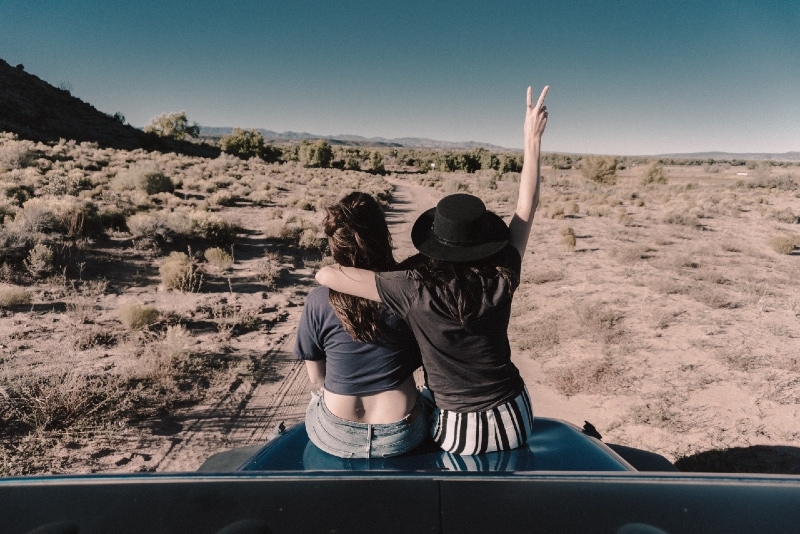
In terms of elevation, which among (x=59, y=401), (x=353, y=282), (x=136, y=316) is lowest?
(x=59, y=401)

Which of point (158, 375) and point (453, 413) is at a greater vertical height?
point (453, 413)

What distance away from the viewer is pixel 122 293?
746 cm

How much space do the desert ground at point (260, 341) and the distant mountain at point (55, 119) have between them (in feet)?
125

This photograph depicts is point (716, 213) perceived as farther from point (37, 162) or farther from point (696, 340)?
point (37, 162)

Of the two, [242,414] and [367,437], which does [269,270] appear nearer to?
[242,414]

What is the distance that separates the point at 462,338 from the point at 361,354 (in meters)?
0.50

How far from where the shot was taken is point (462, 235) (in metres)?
1.72

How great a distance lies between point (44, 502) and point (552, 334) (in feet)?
21.6

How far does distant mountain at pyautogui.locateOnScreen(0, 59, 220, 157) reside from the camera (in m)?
41.4

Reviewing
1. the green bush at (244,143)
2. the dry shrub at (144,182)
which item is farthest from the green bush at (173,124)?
the dry shrub at (144,182)

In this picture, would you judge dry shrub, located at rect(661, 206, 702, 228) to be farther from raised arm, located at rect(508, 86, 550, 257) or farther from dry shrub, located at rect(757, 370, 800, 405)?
raised arm, located at rect(508, 86, 550, 257)

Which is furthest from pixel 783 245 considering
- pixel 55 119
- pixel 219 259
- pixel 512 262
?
pixel 55 119

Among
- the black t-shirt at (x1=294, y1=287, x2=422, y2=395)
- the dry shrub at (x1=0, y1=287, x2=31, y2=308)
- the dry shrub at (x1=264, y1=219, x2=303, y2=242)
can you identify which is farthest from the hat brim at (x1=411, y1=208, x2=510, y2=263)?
the dry shrub at (x1=264, y1=219, x2=303, y2=242)

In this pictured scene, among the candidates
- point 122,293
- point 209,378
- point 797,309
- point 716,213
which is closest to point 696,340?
point 797,309
